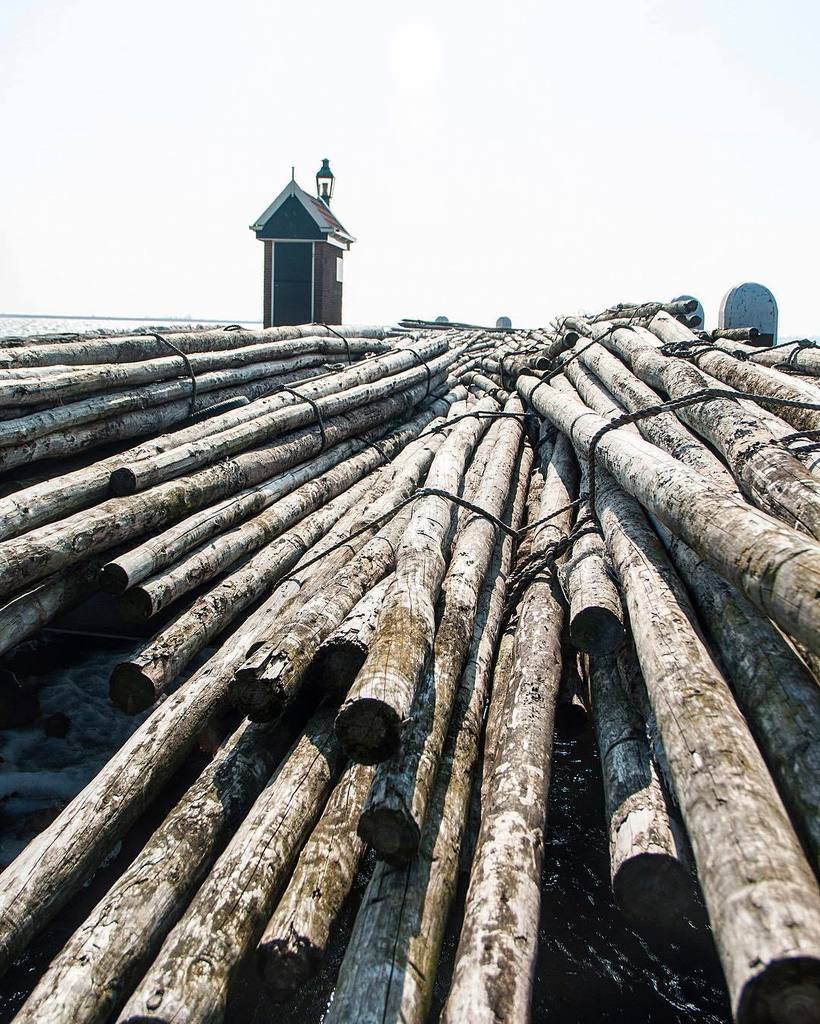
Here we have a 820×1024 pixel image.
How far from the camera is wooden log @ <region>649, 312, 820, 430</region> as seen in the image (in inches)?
242

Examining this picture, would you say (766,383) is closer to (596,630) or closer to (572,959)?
(596,630)

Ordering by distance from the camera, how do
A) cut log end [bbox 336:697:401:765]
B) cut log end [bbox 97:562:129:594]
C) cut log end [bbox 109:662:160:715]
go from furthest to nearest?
1. cut log end [bbox 97:562:129:594]
2. cut log end [bbox 109:662:160:715]
3. cut log end [bbox 336:697:401:765]

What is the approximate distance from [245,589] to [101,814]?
2.29 meters

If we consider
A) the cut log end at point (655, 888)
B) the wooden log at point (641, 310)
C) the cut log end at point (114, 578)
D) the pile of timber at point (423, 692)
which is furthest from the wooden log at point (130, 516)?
the wooden log at point (641, 310)

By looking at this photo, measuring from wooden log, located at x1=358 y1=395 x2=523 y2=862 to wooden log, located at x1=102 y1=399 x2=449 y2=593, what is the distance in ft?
6.88

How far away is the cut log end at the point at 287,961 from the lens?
3.00 metres

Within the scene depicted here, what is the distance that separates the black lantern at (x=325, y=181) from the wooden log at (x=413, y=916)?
2656 centimetres

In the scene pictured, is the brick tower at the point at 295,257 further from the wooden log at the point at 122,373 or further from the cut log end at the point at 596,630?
the cut log end at the point at 596,630

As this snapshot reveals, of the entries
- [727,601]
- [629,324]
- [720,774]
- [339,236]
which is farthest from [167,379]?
[339,236]

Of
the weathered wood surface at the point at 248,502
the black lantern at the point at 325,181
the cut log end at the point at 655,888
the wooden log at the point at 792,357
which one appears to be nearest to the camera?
the cut log end at the point at 655,888

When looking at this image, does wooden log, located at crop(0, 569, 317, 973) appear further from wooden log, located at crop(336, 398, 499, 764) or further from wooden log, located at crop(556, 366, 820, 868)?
wooden log, located at crop(556, 366, 820, 868)

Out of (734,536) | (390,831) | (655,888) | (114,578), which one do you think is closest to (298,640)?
(390,831)

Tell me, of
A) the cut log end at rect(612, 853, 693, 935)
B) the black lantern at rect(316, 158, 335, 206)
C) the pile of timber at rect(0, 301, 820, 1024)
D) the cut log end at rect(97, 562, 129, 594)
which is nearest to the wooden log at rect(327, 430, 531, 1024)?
the pile of timber at rect(0, 301, 820, 1024)

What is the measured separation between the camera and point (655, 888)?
3.29 metres
